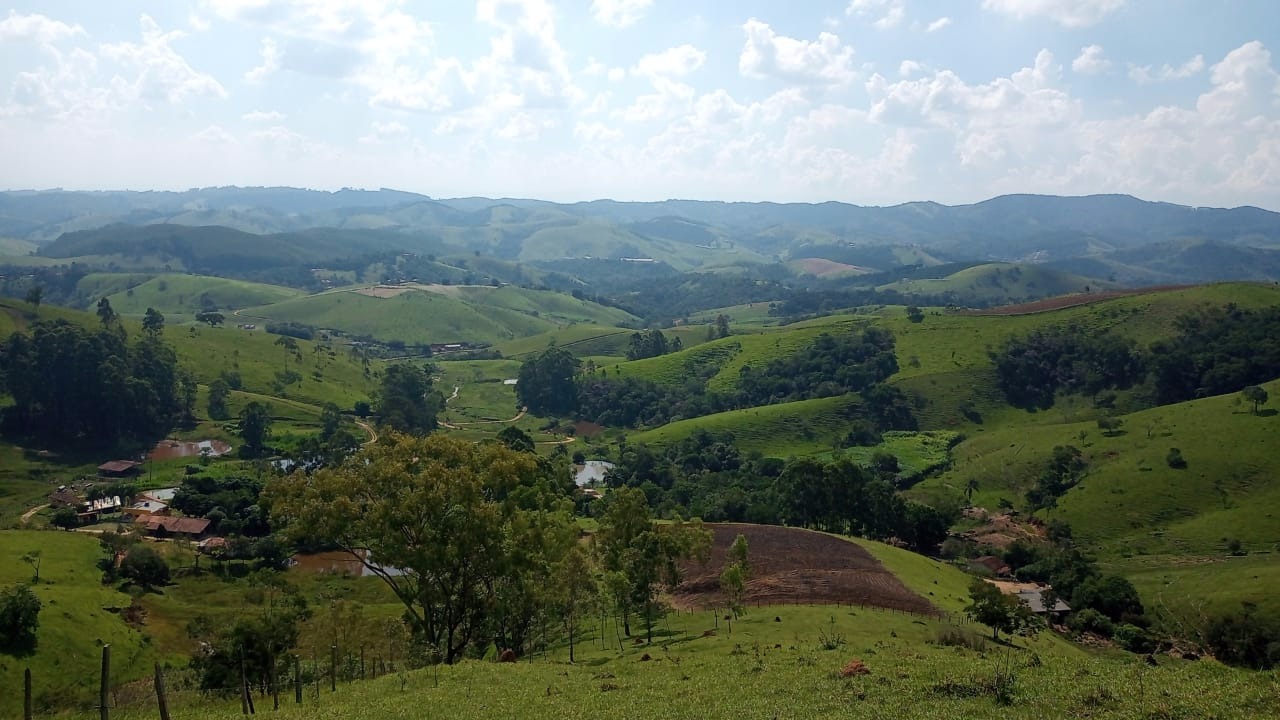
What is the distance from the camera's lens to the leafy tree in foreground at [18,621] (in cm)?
4947

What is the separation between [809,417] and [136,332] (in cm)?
16670

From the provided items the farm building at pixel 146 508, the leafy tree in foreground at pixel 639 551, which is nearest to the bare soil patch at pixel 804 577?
the leafy tree in foreground at pixel 639 551

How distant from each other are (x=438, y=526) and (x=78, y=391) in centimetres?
14155

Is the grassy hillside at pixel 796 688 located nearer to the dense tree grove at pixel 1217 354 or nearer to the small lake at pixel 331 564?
the small lake at pixel 331 564

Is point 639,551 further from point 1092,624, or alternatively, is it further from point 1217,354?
point 1217,354

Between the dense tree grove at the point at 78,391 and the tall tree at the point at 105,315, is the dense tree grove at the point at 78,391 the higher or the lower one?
the lower one

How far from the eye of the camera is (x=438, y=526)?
36906 millimetres

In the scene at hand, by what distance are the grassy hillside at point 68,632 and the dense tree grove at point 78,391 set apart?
73.6 metres

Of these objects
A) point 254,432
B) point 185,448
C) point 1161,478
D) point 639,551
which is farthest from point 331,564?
point 1161,478

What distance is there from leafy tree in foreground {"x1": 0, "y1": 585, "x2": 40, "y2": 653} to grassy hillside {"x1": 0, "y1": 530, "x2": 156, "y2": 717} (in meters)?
0.80

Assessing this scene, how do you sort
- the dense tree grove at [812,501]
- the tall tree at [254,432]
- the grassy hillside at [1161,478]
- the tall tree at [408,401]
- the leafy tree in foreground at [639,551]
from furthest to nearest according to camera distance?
the tall tree at [408,401] < the tall tree at [254,432] < the grassy hillside at [1161,478] < the dense tree grove at [812,501] < the leafy tree in foreground at [639,551]

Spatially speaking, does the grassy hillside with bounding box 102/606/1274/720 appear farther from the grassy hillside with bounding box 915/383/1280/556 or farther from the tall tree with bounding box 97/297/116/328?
the tall tree with bounding box 97/297/116/328

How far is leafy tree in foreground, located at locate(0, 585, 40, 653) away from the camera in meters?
49.5

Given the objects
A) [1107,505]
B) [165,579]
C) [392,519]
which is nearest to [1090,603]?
[1107,505]
